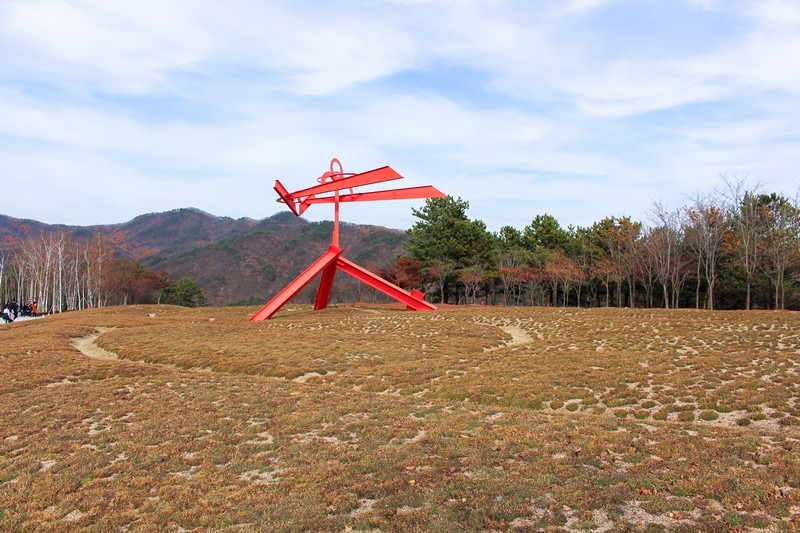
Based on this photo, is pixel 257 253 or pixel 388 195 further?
pixel 257 253

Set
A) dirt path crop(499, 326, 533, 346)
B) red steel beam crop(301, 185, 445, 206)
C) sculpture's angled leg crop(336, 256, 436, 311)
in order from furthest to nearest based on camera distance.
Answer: sculpture's angled leg crop(336, 256, 436, 311) → red steel beam crop(301, 185, 445, 206) → dirt path crop(499, 326, 533, 346)

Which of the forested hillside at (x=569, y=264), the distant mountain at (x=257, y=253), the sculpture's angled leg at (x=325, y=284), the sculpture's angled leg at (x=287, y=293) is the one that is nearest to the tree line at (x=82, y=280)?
the forested hillside at (x=569, y=264)

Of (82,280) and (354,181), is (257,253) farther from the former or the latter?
(354,181)

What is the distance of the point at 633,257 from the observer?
148 ft

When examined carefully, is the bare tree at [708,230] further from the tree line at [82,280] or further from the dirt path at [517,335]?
the tree line at [82,280]

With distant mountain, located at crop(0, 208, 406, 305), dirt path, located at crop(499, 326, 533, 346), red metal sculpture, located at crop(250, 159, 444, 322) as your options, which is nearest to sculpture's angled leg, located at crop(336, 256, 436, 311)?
red metal sculpture, located at crop(250, 159, 444, 322)

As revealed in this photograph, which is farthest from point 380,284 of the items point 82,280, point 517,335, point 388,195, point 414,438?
point 82,280

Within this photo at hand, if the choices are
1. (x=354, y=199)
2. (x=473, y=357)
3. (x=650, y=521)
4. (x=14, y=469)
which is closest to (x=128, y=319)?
(x=354, y=199)

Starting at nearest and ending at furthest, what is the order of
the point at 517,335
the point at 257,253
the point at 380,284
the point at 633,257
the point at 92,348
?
the point at 92,348, the point at 517,335, the point at 380,284, the point at 633,257, the point at 257,253

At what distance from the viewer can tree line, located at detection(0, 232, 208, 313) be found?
5750 cm

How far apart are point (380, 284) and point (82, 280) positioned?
4564cm

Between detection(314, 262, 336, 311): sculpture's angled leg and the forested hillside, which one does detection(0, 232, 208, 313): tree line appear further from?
detection(314, 262, 336, 311): sculpture's angled leg

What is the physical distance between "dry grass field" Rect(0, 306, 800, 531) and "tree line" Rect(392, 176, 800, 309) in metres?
22.6

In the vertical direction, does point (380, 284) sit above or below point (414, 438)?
above
